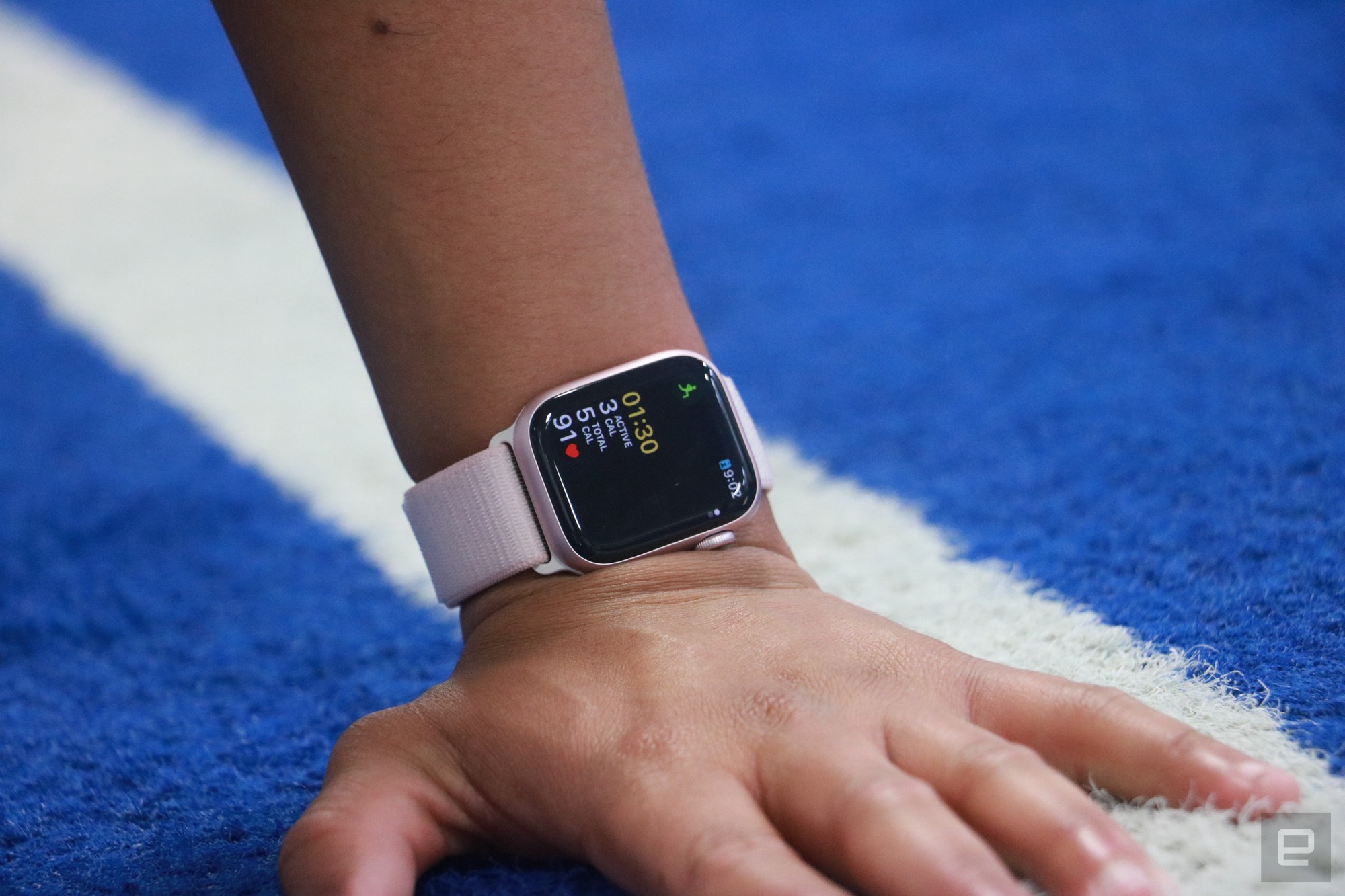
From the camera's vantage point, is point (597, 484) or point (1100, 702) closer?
point (1100, 702)

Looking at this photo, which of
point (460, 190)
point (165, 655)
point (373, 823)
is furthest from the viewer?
point (165, 655)

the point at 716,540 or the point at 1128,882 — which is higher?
the point at 716,540

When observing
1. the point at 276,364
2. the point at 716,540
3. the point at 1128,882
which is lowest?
the point at 1128,882

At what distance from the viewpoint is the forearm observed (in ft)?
2.30

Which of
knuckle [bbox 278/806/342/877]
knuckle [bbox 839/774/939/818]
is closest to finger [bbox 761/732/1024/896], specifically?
knuckle [bbox 839/774/939/818]

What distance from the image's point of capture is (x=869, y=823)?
1.74 feet

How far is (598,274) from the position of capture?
746mm

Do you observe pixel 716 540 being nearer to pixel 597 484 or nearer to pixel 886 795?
pixel 597 484

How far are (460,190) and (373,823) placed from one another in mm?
361

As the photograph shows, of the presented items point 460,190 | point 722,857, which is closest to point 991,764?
point 722,857

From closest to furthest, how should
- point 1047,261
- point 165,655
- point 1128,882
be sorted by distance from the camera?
point 1128,882 → point 165,655 → point 1047,261

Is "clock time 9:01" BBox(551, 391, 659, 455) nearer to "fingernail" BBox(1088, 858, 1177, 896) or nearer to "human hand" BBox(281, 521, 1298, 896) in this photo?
"human hand" BBox(281, 521, 1298, 896)

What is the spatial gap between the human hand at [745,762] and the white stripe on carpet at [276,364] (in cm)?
5

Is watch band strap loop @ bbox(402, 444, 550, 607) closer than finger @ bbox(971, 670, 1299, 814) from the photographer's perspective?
No
